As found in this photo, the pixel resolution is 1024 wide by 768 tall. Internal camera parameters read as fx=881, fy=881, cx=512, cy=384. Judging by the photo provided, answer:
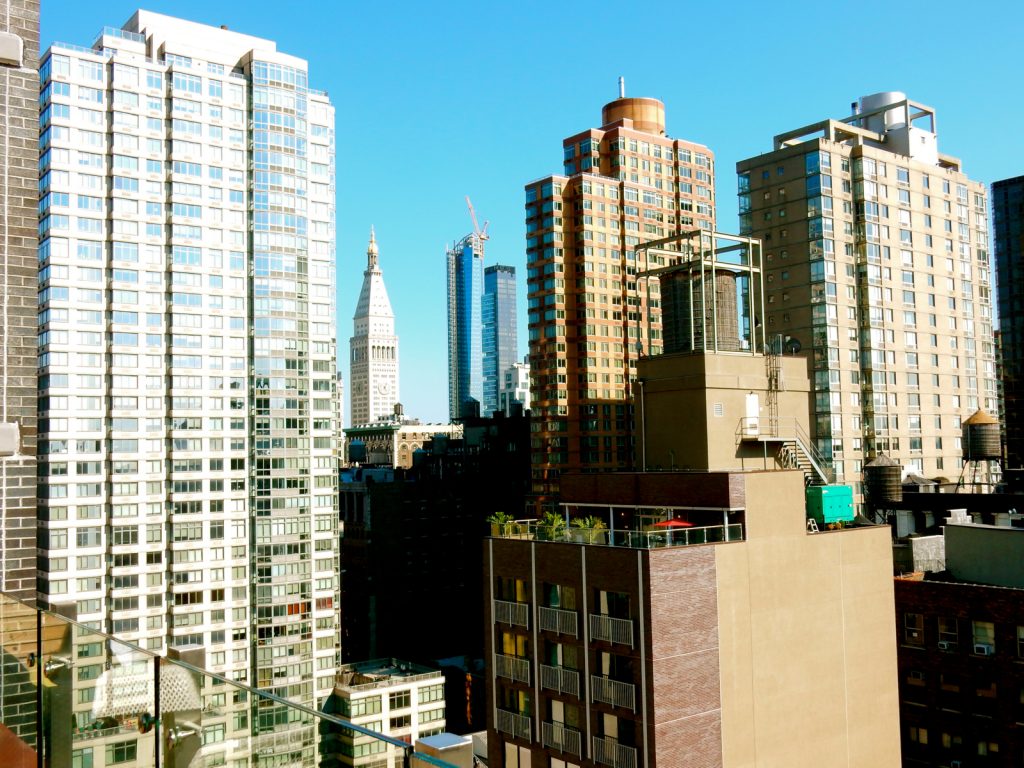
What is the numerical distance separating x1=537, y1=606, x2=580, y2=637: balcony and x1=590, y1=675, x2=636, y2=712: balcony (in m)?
1.79

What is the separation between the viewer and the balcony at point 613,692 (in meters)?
27.7

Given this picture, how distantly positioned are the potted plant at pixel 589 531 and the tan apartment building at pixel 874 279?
140 feet

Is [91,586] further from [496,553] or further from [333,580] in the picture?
[496,553]

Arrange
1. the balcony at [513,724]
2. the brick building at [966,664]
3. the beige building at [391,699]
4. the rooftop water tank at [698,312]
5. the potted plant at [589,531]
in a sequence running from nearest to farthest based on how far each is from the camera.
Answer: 1. the potted plant at [589,531]
2. the balcony at [513,724]
3. the brick building at [966,664]
4. the rooftop water tank at [698,312]
5. the beige building at [391,699]

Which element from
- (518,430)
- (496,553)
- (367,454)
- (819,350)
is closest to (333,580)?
(496,553)

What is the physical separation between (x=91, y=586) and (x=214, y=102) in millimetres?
36651

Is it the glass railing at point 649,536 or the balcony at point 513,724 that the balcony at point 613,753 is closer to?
the balcony at point 513,724

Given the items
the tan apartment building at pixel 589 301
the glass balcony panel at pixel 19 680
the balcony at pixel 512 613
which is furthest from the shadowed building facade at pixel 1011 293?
the glass balcony panel at pixel 19 680

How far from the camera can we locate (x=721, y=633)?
93.9 feet

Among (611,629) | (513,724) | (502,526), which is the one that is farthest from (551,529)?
(513,724)

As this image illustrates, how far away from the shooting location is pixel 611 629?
93.0 ft

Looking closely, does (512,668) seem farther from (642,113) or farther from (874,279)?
(642,113)

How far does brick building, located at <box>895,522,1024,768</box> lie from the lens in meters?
36.5

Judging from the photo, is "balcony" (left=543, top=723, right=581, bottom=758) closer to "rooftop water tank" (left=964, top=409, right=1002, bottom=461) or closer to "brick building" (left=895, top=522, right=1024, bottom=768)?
"brick building" (left=895, top=522, right=1024, bottom=768)
